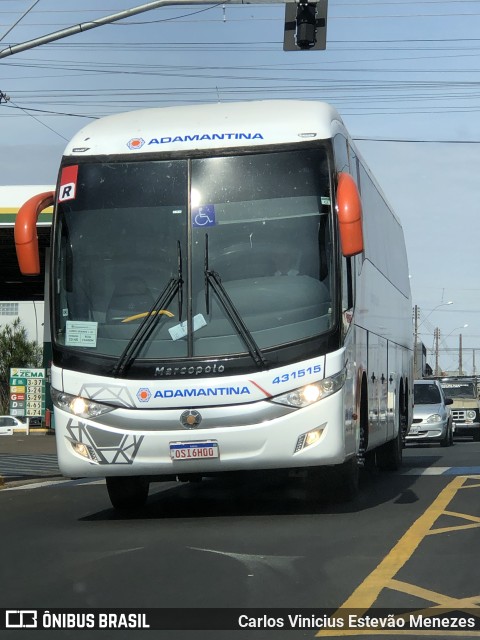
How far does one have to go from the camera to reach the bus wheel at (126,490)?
12125mm

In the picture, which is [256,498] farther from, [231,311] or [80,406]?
[231,311]

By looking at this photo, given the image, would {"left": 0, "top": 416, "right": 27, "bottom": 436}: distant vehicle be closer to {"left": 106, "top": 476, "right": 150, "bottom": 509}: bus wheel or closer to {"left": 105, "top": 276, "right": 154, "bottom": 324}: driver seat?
{"left": 106, "top": 476, "right": 150, "bottom": 509}: bus wheel

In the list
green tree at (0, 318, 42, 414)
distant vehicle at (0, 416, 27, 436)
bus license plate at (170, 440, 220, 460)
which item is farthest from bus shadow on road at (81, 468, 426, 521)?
green tree at (0, 318, 42, 414)

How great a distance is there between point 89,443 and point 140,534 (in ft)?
3.49

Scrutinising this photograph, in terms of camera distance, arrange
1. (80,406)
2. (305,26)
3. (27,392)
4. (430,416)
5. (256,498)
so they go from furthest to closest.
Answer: (27,392) < (430,416) < (305,26) < (256,498) < (80,406)

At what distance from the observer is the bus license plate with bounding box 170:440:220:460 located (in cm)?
1041

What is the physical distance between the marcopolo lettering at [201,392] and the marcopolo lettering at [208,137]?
8.08ft

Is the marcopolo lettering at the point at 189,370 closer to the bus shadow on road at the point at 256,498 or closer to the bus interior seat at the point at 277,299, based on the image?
the bus interior seat at the point at 277,299

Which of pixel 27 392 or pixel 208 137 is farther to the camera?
pixel 27 392

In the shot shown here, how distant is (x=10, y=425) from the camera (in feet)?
157

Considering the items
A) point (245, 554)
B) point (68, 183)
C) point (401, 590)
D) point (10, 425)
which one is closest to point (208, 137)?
point (68, 183)

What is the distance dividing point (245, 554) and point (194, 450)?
203cm

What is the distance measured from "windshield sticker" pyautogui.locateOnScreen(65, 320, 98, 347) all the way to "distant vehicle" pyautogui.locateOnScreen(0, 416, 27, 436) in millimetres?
36205

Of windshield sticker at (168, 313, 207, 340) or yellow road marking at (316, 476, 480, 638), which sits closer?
yellow road marking at (316, 476, 480, 638)
